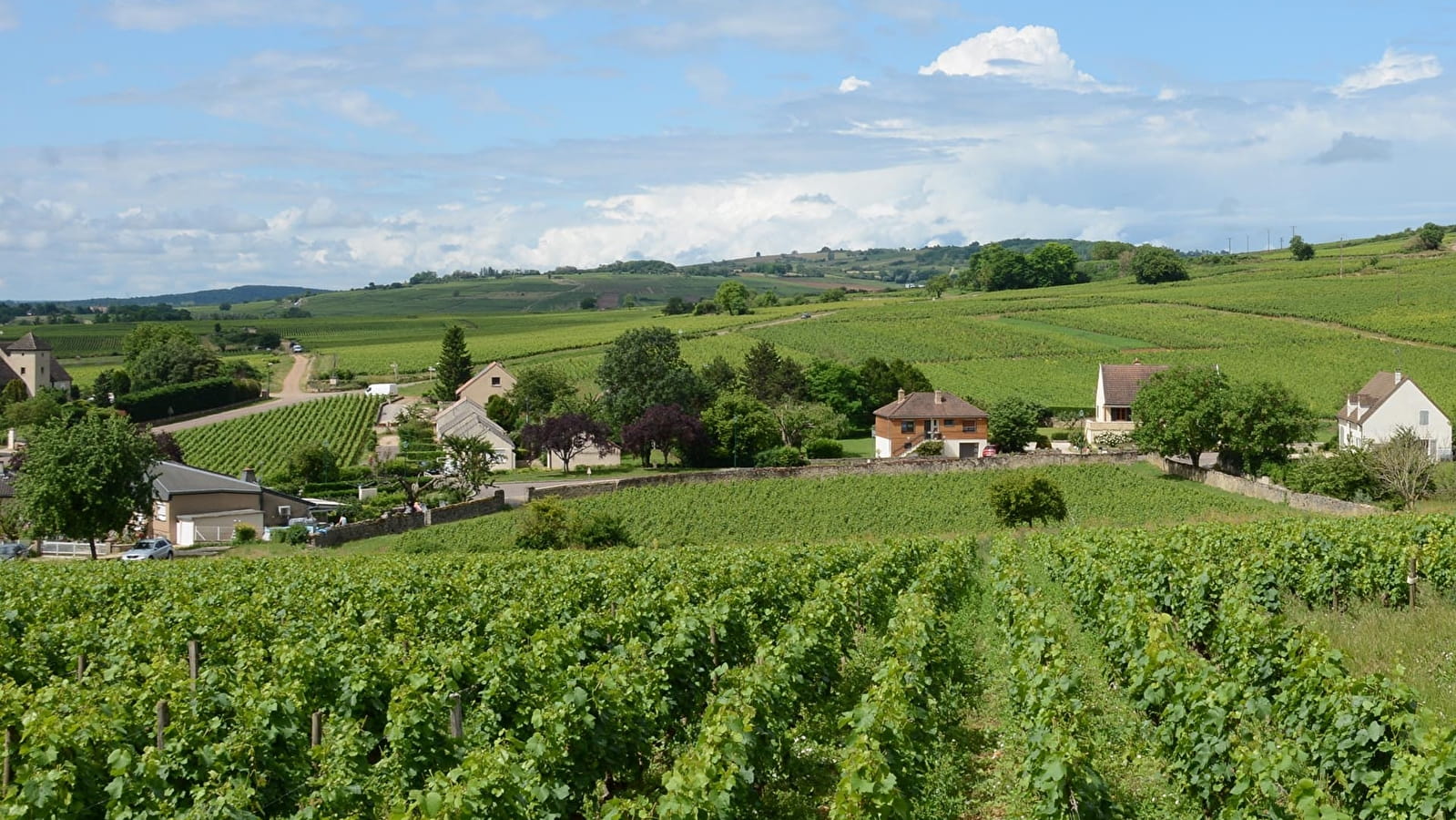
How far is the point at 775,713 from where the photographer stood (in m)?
13.6

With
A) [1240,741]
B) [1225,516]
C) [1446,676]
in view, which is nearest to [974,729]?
[1240,741]

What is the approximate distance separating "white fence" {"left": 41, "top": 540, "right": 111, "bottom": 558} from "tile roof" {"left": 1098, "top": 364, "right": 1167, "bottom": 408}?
55230mm

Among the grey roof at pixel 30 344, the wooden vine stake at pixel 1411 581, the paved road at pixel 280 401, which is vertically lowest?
the paved road at pixel 280 401

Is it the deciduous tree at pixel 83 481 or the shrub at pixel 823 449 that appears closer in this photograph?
the deciduous tree at pixel 83 481

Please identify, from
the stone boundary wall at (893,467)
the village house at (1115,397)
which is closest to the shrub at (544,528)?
the stone boundary wall at (893,467)

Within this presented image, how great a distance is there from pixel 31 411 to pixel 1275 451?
80916 millimetres

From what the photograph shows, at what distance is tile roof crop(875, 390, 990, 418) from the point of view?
243 feet

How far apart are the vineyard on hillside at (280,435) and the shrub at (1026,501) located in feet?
145

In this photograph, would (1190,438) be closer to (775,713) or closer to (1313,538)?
(1313,538)

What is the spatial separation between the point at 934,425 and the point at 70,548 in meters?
45.7

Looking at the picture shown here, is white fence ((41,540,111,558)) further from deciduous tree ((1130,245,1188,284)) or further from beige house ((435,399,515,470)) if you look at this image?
deciduous tree ((1130,245,1188,284))

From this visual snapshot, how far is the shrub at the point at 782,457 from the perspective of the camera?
68.7 metres

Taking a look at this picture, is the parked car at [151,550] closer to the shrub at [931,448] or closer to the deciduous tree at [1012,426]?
the shrub at [931,448]

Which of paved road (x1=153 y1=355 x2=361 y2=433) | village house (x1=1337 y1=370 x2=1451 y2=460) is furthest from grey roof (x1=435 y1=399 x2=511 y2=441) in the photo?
village house (x1=1337 y1=370 x2=1451 y2=460)
